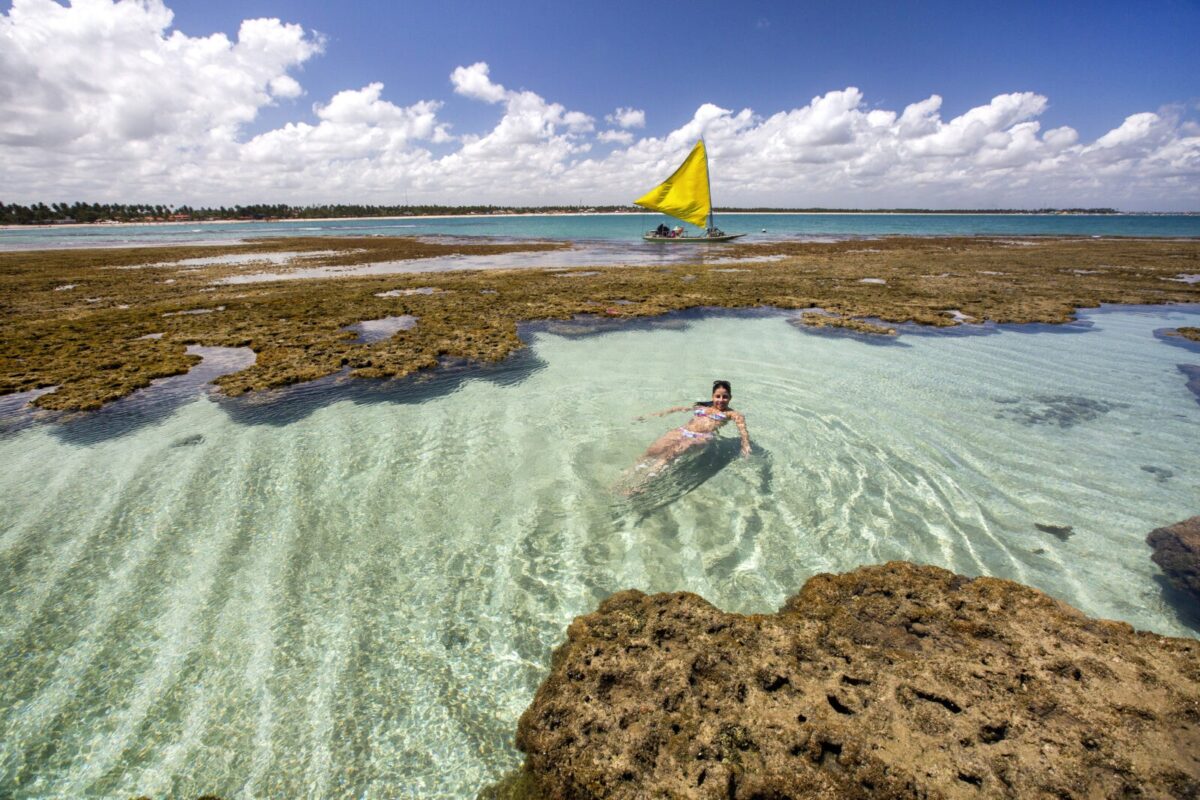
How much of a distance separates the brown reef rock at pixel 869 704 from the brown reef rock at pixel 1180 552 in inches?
94.5

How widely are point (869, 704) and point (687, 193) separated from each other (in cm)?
4439

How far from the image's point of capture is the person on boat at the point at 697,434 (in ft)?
27.1

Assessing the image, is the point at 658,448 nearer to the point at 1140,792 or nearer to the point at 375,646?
the point at 375,646

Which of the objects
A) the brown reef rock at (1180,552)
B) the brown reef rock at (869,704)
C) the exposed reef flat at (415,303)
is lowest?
the brown reef rock at (1180,552)

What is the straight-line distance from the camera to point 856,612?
467cm

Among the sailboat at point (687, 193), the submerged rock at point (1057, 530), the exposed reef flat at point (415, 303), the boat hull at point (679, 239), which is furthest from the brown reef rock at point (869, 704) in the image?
the boat hull at point (679, 239)

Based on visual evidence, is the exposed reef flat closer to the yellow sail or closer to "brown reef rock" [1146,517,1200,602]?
the yellow sail

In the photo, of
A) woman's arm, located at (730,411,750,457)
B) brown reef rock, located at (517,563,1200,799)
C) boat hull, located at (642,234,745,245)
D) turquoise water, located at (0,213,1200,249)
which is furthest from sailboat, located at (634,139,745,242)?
brown reef rock, located at (517,563,1200,799)

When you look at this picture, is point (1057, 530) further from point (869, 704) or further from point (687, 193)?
point (687, 193)

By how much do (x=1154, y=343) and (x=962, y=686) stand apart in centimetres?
1998

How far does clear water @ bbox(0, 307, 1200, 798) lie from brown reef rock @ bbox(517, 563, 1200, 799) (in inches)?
34.4

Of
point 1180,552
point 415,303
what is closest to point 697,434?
point 1180,552

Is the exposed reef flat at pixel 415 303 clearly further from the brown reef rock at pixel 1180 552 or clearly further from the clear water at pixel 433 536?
the brown reef rock at pixel 1180 552

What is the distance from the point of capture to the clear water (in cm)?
406
